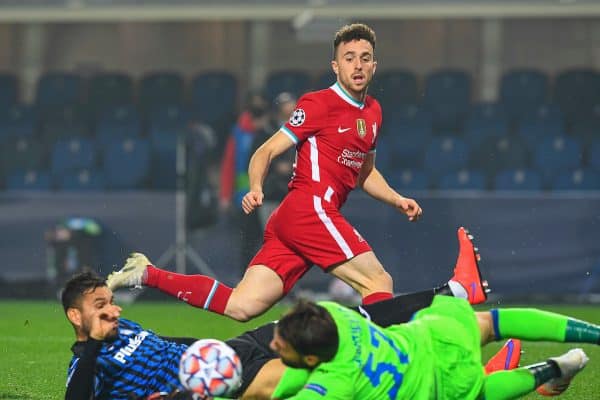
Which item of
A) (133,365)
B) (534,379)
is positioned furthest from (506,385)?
(133,365)

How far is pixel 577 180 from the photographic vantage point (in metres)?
14.8

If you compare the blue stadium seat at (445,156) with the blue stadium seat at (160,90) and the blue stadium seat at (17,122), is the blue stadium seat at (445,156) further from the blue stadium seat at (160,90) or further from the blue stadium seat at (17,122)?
the blue stadium seat at (17,122)

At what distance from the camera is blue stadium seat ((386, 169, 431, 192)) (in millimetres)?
14805

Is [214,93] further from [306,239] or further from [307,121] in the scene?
[306,239]

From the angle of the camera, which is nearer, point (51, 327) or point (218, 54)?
point (51, 327)

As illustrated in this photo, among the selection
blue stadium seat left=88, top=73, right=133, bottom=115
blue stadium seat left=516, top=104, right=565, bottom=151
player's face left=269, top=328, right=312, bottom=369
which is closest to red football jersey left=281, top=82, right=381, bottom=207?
player's face left=269, top=328, right=312, bottom=369

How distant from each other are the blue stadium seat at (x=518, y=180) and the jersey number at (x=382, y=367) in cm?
997

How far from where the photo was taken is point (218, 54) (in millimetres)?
17969

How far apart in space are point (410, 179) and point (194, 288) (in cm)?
806

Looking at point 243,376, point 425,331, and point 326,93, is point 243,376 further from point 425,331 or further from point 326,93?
point 326,93

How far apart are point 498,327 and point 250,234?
25.7 feet

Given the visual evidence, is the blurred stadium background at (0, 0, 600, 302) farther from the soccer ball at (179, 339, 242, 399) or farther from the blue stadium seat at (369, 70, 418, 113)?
the soccer ball at (179, 339, 242, 399)

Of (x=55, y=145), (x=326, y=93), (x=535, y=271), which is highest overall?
(x=326, y=93)

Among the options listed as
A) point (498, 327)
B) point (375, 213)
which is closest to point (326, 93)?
point (498, 327)
